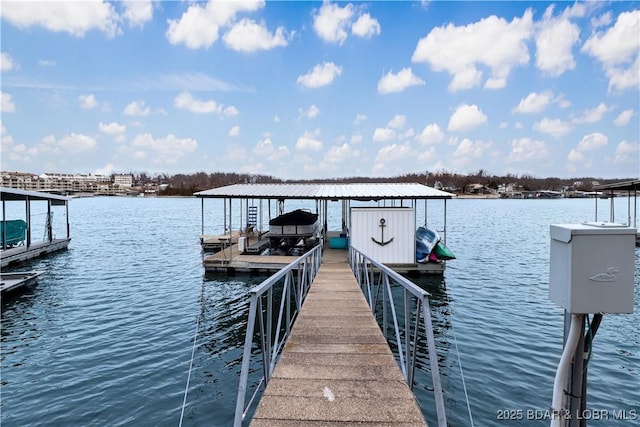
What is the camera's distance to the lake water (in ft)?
21.0

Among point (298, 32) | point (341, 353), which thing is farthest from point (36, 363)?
point (298, 32)

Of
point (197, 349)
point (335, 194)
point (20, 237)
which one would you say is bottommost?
point (197, 349)

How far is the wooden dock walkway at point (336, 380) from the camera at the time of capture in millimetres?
3055

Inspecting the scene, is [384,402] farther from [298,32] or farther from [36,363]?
[298,32]

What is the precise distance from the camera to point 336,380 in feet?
12.2

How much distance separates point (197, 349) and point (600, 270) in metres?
8.27

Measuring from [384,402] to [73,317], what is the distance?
35.9 feet

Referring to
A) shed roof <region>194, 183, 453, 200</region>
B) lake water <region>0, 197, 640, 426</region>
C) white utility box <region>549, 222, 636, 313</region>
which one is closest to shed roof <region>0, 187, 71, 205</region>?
lake water <region>0, 197, 640, 426</region>

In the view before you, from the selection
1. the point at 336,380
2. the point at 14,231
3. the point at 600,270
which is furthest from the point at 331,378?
the point at 14,231

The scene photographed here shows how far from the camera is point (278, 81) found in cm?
3703

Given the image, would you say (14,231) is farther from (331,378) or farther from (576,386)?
(576,386)

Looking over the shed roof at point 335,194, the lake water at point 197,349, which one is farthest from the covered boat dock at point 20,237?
the shed roof at point 335,194

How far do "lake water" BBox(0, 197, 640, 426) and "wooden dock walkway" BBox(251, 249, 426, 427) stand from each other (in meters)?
2.27

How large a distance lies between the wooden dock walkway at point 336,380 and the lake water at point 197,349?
7.44 feet
